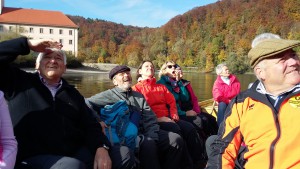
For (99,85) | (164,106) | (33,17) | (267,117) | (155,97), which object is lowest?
(99,85)

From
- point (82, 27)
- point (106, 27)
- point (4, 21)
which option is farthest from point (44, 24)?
point (106, 27)

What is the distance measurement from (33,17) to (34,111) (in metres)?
66.5

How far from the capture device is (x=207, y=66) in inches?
2633

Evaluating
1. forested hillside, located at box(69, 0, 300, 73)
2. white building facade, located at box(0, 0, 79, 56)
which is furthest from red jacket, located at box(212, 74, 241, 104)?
white building facade, located at box(0, 0, 79, 56)

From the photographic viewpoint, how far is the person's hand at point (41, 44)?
2.00 meters

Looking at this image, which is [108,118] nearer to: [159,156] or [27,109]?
[159,156]

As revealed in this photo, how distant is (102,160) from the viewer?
2096 mm

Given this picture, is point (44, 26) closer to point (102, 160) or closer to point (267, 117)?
point (102, 160)

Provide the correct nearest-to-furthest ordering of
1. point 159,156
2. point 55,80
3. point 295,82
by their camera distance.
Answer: point 295,82, point 55,80, point 159,156

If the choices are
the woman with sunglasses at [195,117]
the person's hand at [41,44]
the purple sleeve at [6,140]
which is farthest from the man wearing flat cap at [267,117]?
the woman with sunglasses at [195,117]

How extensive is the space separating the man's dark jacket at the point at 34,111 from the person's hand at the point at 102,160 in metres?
0.17

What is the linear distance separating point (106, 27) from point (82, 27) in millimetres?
11283

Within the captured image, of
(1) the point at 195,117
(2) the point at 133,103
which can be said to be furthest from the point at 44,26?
(2) the point at 133,103

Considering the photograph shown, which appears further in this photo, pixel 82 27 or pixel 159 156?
pixel 82 27
